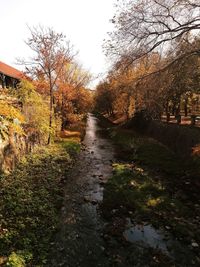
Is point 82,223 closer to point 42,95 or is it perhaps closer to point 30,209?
point 30,209

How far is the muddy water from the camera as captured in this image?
8.74 m

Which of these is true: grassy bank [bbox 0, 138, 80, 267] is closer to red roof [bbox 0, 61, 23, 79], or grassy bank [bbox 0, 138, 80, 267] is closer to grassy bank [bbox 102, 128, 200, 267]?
grassy bank [bbox 102, 128, 200, 267]

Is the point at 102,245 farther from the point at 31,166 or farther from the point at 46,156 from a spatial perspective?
the point at 46,156

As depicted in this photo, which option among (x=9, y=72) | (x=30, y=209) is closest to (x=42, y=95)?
(x=9, y=72)

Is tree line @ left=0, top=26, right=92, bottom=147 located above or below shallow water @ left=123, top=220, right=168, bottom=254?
above

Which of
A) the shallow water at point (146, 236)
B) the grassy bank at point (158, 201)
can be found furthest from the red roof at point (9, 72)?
the shallow water at point (146, 236)

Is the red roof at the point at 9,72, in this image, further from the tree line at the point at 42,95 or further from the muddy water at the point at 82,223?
the muddy water at the point at 82,223

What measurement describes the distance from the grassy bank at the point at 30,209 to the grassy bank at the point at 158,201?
103 inches

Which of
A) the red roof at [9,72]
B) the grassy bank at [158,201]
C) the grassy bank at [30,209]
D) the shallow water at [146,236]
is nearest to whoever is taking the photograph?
the grassy bank at [30,209]

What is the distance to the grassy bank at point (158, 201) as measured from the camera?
9336 millimetres

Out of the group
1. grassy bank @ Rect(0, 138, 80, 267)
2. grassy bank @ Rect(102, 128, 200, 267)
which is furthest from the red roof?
grassy bank @ Rect(102, 128, 200, 267)

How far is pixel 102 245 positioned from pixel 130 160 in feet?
43.1

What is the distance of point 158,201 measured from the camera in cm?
1334

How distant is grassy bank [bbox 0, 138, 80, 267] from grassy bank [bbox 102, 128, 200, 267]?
2.63 metres
